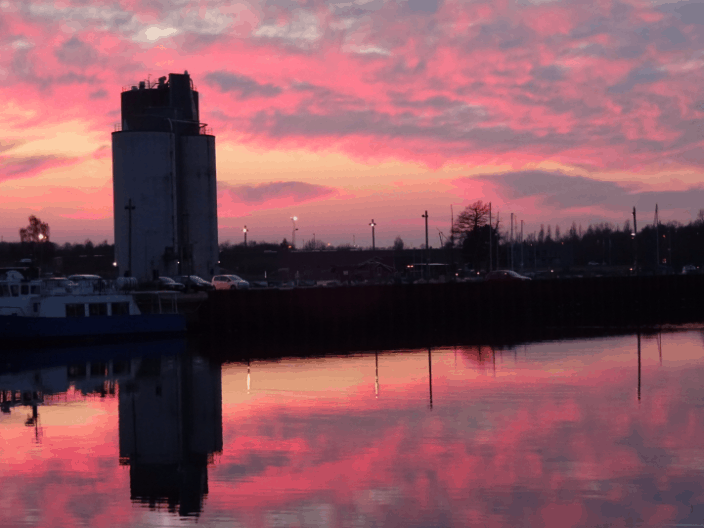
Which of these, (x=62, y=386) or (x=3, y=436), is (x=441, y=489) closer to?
(x=3, y=436)

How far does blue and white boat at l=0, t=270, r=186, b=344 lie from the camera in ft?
160

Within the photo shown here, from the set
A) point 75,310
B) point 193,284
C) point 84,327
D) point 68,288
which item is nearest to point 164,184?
→ point 193,284

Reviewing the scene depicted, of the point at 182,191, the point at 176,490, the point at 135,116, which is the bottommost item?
the point at 176,490

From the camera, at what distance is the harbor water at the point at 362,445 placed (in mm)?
15867

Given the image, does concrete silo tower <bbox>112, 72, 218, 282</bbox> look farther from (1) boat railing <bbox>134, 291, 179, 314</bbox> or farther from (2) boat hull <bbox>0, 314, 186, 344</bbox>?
(2) boat hull <bbox>0, 314, 186, 344</bbox>

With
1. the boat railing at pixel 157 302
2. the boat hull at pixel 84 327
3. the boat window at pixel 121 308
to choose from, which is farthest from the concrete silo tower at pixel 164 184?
the boat hull at pixel 84 327

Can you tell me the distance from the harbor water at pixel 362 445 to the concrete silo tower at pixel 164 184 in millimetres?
36001

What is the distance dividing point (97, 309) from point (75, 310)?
1.32m

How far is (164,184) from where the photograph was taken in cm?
7362

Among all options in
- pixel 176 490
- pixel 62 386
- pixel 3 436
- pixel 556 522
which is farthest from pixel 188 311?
pixel 556 522

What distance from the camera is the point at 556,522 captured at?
14.8 m

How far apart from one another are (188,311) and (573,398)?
34775 millimetres

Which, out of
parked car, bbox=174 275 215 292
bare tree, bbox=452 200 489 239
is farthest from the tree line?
parked car, bbox=174 275 215 292

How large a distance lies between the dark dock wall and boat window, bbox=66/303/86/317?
812 cm
